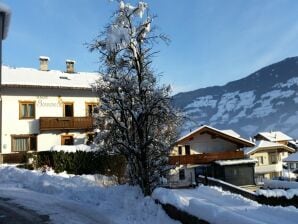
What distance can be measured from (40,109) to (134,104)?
24724 mm

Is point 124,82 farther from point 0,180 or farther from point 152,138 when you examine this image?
point 0,180

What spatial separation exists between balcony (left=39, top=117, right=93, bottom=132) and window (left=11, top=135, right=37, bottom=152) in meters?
1.35

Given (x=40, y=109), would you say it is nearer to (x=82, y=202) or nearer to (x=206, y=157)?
(x=206, y=157)

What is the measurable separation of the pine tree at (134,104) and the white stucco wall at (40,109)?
2253cm

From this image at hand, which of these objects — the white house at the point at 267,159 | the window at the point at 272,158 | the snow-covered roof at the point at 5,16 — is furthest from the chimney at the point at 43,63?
the window at the point at 272,158

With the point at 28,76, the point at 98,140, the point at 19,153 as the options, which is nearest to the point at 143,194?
the point at 98,140

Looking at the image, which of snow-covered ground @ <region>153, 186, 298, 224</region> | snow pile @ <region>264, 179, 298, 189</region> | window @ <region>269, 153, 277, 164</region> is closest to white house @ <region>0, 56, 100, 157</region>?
snow pile @ <region>264, 179, 298, 189</region>

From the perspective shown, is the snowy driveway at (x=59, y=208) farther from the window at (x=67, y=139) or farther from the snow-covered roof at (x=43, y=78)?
the window at (x=67, y=139)

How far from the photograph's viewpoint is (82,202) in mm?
18656

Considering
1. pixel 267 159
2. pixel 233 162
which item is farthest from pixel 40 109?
pixel 267 159

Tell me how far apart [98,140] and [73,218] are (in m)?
6.36

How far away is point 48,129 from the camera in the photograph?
4200 cm

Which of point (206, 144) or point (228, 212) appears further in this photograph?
point (206, 144)

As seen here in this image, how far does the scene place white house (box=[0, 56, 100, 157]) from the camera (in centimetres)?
Result: 4078
